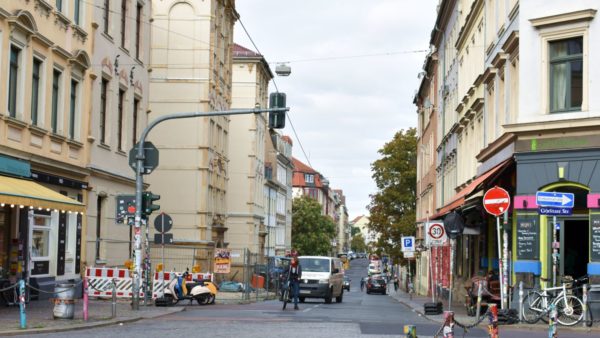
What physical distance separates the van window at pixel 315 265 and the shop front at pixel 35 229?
32.3 feet

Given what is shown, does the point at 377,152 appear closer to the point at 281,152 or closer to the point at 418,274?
the point at 418,274

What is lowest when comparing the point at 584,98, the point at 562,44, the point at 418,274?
the point at 418,274

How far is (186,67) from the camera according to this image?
165ft

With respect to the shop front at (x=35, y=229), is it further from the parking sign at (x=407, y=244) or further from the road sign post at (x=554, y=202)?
the parking sign at (x=407, y=244)

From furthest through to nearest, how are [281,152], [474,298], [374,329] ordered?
[281,152] → [474,298] → [374,329]

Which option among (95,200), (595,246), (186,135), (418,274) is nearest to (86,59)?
(95,200)

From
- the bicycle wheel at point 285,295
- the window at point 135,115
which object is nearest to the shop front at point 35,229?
the bicycle wheel at point 285,295

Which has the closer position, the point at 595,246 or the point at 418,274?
the point at 595,246

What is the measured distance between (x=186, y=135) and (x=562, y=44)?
29509 millimetres

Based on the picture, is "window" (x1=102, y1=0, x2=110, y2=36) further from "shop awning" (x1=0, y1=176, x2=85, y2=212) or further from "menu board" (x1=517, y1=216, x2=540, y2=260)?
"menu board" (x1=517, y1=216, x2=540, y2=260)

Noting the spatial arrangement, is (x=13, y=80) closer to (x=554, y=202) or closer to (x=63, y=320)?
(x=63, y=320)

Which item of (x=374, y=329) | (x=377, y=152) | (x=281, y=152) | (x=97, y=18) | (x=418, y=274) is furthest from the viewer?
(x=281, y=152)

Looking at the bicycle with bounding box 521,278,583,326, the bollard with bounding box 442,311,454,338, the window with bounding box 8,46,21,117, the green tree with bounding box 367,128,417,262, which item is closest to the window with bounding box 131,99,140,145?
the window with bounding box 8,46,21,117

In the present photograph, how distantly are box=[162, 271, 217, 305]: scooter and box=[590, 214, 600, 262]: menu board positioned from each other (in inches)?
460
